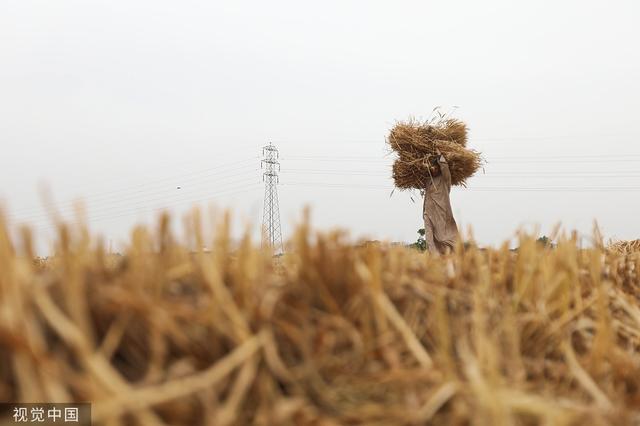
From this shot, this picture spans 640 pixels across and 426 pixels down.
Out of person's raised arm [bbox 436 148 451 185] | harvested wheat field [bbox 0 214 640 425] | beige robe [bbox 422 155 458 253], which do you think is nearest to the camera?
harvested wheat field [bbox 0 214 640 425]

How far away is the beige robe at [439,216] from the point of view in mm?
6051

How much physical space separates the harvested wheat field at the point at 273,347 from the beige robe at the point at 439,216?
5.57 meters

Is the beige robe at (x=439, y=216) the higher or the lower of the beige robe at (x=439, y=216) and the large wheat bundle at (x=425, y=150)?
the lower

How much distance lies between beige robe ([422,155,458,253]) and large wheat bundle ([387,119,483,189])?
0.19 meters

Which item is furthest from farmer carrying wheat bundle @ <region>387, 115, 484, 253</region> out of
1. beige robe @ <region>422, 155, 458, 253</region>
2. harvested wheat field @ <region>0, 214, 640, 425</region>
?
harvested wheat field @ <region>0, 214, 640, 425</region>

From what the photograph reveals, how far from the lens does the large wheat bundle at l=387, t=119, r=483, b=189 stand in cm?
634

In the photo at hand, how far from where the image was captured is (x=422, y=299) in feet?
1.72

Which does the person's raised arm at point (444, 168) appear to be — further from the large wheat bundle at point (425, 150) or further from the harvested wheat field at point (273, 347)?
the harvested wheat field at point (273, 347)

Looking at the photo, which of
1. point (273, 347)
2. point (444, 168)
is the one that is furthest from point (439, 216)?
point (273, 347)

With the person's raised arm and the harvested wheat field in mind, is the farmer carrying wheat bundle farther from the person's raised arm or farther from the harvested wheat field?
the harvested wheat field

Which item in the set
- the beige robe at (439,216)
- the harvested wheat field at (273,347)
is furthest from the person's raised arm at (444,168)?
the harvested wheat field at (273,347)

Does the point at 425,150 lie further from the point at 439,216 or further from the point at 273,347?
the point at 273,347

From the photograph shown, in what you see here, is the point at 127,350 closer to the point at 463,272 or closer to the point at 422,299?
the point at 422,299

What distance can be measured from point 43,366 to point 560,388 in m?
0.39
